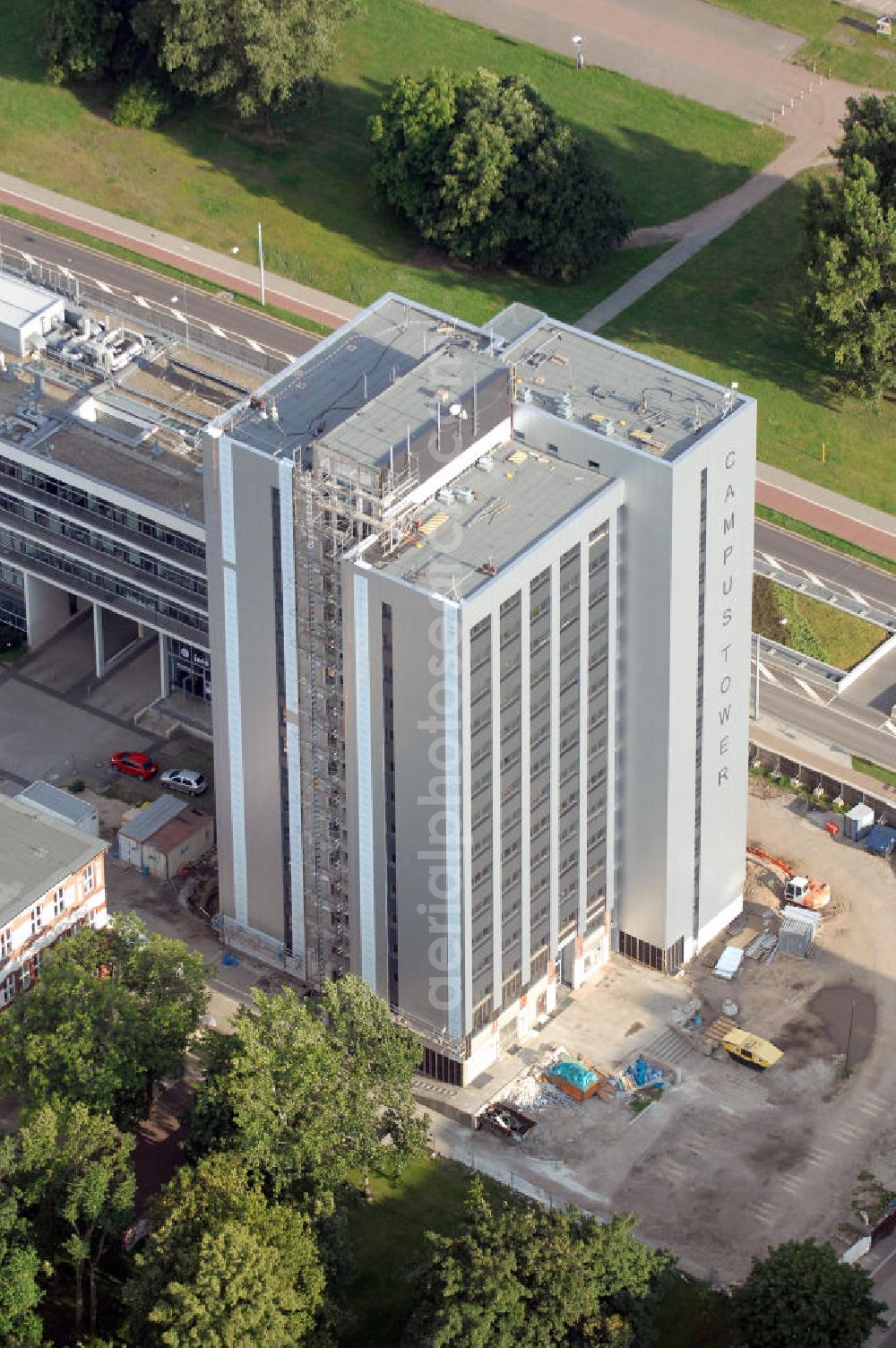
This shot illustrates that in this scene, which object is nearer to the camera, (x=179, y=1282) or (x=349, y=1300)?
(x=179, y=1282)

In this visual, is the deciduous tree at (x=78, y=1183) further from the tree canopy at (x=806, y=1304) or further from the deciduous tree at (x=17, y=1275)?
the tree canopy at (x=806, y=1304)

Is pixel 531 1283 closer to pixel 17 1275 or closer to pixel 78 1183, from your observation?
pixel 78 1183

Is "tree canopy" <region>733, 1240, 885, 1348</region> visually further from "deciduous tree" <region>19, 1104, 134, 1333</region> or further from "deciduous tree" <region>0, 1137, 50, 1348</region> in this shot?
"deciduous tree" <region>0, 1137, 50, 1348</region>

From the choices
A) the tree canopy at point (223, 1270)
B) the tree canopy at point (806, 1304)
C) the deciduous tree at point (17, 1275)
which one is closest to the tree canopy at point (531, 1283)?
the tree canopy at point (806, 1304)

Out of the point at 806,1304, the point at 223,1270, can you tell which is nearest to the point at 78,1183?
the point at 223,1270

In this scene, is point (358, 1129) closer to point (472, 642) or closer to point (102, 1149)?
point (102, 1149)

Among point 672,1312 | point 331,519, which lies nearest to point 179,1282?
point 672,1312
